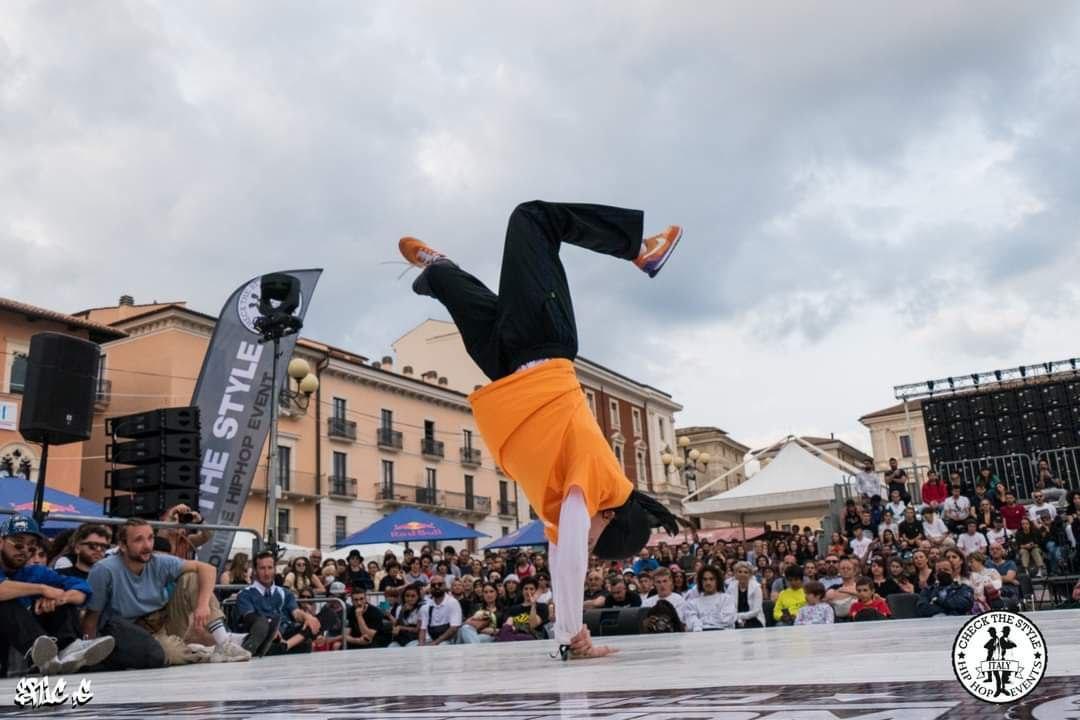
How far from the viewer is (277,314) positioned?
1024 cm

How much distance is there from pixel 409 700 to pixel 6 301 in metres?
27.0

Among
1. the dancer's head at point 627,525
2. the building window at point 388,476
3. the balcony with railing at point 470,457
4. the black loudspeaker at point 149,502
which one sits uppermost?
the balcony with railing at point 470,457

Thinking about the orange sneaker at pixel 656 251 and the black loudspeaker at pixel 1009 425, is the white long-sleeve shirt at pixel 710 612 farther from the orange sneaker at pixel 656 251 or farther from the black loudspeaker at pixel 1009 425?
the black loudspeaker at pixel 1009 425

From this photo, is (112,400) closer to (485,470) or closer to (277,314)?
(485,470)

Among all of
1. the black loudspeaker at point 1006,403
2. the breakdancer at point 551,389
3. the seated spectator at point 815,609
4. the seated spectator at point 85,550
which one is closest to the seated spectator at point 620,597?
the seated spectator at point 815,609

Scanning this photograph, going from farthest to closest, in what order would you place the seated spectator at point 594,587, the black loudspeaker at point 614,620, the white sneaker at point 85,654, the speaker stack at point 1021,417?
1. the speaker stack at point 1021,417
2. the seated spectator at point 594,587
3. the black loudspeaker at point 614,620
4. the white sneaker at point 85,654

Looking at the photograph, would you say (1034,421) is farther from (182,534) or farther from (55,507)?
(182,534)

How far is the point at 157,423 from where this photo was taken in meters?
8.80

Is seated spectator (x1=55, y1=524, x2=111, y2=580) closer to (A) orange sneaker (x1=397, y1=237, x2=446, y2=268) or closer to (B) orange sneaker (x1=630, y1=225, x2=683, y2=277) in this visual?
(A) orange sneaker (x1=397, y1=237, x2=446, y2=268)

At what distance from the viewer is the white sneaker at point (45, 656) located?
4.38 metres

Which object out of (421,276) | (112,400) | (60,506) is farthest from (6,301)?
(421,276)

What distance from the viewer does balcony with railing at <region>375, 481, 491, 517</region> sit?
37812 millimetres

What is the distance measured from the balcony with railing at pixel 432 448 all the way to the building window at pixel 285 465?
24.3 feet

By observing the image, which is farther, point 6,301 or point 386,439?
point 386,439
